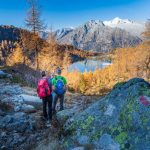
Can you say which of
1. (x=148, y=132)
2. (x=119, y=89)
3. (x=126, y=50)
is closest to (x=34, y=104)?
(x=119, y=89)

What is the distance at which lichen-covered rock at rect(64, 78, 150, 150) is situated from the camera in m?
6.68

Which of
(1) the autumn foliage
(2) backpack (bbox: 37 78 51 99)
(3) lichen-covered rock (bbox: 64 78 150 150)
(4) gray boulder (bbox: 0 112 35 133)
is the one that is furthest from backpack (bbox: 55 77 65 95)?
(1) the autumn foliage

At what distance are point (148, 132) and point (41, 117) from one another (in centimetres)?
852

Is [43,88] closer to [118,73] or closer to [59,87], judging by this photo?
[59,87]

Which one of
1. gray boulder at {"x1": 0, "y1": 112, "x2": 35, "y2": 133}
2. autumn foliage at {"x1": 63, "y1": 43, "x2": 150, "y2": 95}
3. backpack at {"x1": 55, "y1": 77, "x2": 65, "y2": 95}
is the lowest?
autumn foliage at {"x1": 63, "y1": 43, "x2": 150, "y2": 95}

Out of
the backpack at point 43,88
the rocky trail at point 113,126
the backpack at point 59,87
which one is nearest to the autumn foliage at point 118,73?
the backpack at point 59,87

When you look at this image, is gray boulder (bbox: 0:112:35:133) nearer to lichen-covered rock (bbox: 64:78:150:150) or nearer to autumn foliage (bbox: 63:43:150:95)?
lichen-covered rock (bbox: 64:78:150:150)

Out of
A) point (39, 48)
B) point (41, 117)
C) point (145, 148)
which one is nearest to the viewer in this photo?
point (145, 148)

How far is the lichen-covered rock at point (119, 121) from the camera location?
21.9ft

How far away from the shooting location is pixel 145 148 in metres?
6.40

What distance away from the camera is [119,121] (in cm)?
711

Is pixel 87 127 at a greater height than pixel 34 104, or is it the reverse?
pixel 87 127

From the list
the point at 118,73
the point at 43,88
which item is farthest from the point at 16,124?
the point at 118,73

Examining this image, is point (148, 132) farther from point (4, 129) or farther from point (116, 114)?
point (4, 129)
